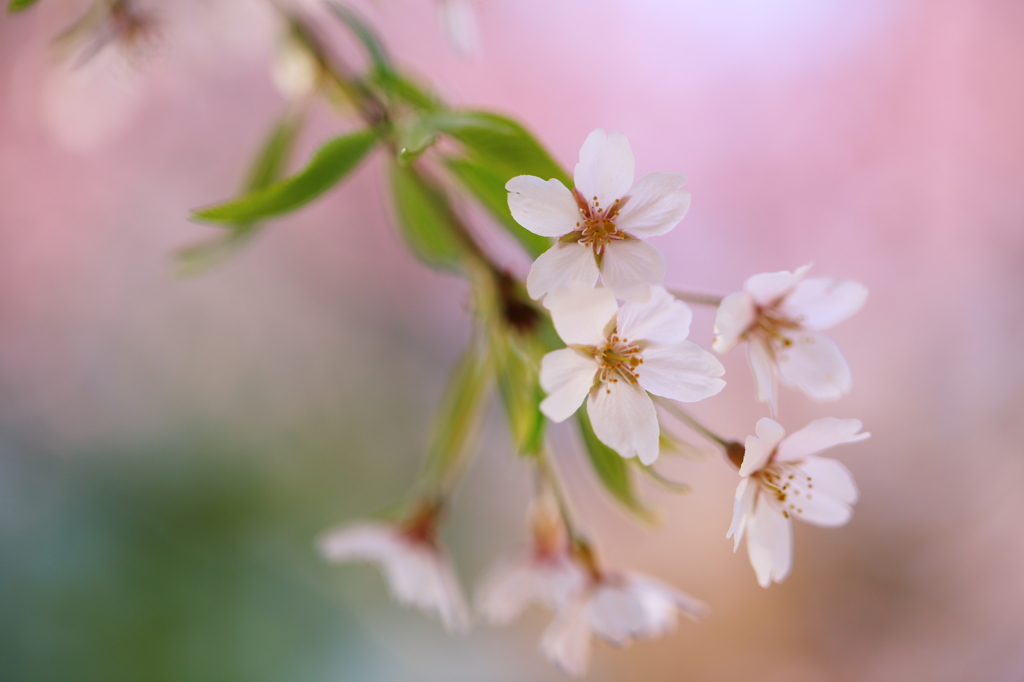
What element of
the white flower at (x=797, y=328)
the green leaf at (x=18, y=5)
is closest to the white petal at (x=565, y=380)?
the white flower at (x=797, y=328)

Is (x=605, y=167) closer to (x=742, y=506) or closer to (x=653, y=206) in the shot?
(x=653, y=206)

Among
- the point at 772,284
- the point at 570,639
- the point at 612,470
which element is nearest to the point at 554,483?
the point at 612,470

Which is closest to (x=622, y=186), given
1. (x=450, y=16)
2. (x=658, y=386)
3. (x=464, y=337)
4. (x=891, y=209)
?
(x=658, y=386)

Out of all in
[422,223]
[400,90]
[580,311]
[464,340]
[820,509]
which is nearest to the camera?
[580,311]

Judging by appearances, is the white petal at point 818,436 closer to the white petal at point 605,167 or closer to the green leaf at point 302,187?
the white petal at point 605,167

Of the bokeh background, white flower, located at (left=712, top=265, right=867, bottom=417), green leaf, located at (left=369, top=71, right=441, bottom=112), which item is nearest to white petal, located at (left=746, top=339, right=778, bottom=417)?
white flower, located at (left=712, top=265, right=867, bottom=417)

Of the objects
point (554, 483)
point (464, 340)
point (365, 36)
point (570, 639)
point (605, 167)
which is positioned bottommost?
point (570, 639)

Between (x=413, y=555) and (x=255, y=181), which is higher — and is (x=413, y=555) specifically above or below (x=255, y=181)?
below

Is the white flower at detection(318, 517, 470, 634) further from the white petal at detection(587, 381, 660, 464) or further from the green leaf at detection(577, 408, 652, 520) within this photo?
the white petal at detection(587, 381, 660, 464)
